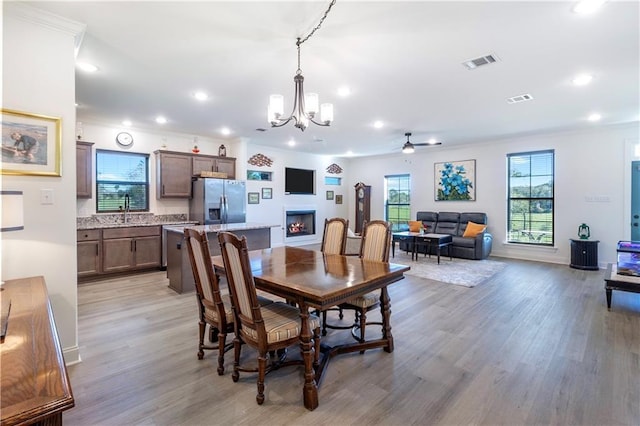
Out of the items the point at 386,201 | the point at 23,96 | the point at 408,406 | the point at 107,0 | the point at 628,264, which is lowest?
the point at 408,406

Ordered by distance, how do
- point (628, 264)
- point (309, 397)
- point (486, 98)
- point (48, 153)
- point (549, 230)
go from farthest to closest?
point (549, 230) → point (486, 98) → point (628, 264) → point (48, 153) → point (309, 397)

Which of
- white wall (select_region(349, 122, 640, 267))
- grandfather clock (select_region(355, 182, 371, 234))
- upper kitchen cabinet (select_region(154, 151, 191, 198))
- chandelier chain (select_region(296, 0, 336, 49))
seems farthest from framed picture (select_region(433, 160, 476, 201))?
chandelier chain (select_region(296, 0, 336, 49))

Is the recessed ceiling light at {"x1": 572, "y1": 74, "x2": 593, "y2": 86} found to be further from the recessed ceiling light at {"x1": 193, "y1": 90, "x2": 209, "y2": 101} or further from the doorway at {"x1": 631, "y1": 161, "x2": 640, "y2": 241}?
the recessed ceiling light at {"x1": 193, "y1": 90, "x2": 209, "y2": 101}

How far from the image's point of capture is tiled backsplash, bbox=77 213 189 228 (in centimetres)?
538

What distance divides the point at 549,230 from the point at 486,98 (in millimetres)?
4009

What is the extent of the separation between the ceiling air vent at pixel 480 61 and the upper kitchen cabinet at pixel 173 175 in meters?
5.16

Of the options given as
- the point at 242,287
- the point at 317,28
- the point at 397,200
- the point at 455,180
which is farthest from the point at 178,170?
the point at 455,180

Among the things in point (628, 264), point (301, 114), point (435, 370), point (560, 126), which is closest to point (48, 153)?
point (301, 114)

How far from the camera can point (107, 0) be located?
2.23 metres

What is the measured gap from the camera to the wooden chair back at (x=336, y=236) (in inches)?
137

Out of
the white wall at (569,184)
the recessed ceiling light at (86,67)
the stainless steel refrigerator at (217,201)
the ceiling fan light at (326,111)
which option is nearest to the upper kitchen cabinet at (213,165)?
the stainless steel refrigerator at (217,201)

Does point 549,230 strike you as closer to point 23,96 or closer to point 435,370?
point 435,370

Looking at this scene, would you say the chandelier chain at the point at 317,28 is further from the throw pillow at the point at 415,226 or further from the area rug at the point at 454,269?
the throw pillow at the point at 415,226

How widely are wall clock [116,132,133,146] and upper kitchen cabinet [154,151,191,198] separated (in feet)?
1.53
